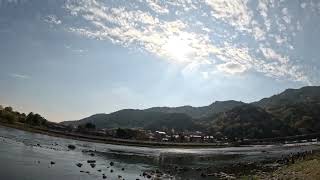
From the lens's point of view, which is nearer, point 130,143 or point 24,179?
point 24,179

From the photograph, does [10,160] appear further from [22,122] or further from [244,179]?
[22,122]

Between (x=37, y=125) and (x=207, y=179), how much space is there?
15397 cm

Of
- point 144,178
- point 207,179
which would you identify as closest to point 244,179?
point 207,179

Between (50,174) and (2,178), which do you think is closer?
(2,178)

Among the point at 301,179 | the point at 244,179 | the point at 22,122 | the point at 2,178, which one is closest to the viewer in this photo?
the point at 2,178

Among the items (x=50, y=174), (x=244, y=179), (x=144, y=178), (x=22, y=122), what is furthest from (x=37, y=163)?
(x=22, y=122)

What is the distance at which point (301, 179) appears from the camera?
46.1m

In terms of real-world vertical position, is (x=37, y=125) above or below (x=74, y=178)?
above

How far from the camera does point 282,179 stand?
4881 centimetres

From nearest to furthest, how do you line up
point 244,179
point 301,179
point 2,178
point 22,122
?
point 2,178 < point 301,179 < point 244,179 < point 22,122

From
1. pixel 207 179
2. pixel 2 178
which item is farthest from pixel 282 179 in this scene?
pixel 2 178

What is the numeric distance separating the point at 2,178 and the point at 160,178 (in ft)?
77.0

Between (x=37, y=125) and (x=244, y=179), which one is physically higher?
(x=37, y=125)

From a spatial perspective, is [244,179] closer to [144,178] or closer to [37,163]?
[144,178]
